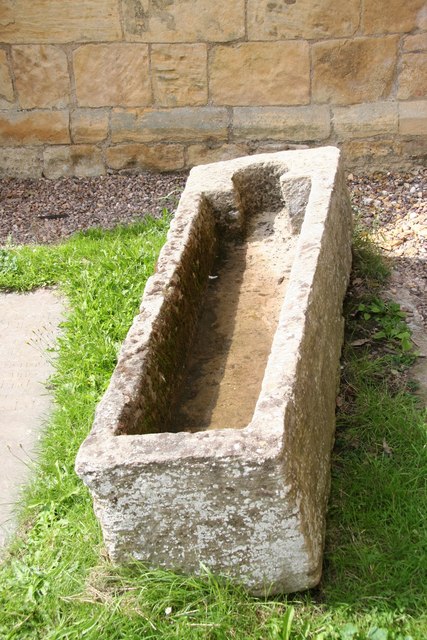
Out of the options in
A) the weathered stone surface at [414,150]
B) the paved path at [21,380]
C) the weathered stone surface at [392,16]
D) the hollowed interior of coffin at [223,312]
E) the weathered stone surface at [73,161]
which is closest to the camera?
the hollowed interior of coffin at [223,312]

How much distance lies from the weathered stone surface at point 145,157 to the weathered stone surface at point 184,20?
2.40ft

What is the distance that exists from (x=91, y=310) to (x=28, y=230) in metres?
1.43

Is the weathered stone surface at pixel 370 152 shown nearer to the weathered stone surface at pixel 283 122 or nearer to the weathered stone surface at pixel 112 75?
the weathered stone surface at pixel 283 122

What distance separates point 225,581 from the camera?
8.75 feet

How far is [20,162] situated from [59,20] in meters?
1.05

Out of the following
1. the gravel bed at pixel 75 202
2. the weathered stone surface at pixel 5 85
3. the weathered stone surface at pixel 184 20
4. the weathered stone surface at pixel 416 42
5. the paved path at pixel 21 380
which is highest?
the weathered stone surface at pixel 184 20

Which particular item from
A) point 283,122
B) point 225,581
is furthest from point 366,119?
point 225,581

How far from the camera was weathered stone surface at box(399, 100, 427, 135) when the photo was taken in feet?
18.4

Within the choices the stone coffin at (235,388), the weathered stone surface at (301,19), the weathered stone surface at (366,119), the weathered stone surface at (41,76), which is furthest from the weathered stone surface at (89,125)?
the stone coffin at (235,388)

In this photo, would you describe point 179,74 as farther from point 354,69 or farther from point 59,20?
point 354,69

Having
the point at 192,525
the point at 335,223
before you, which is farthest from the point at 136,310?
the point at 192,525

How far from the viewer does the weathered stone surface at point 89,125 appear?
5.87m

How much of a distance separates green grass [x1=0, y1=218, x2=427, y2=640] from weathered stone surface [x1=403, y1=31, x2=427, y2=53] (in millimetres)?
2037

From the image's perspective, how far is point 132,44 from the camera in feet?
18.5
